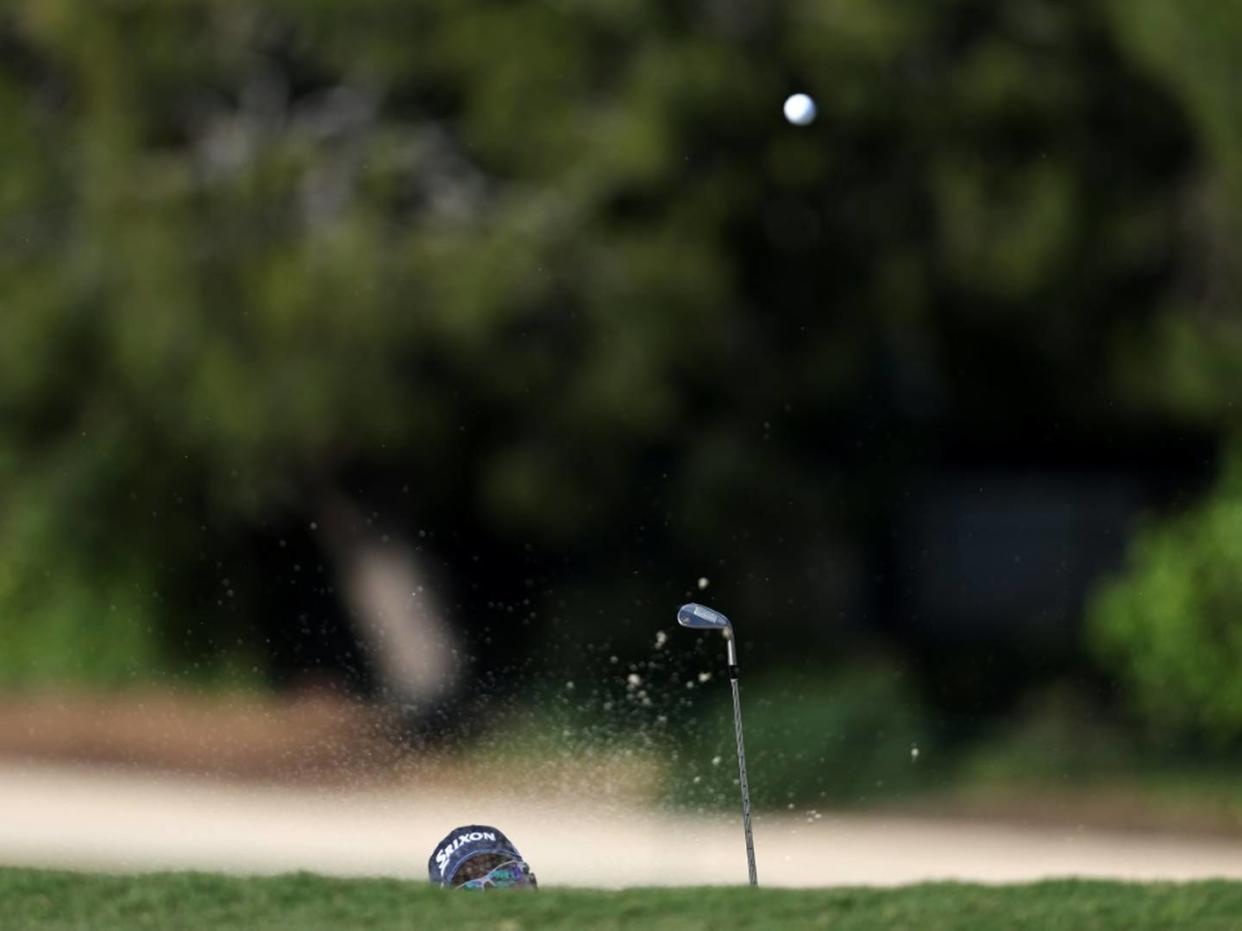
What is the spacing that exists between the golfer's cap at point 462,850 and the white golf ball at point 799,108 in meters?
6.42

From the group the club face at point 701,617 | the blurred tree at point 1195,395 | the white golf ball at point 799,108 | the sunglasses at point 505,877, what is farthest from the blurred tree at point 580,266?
the sunglasses at point 505,877

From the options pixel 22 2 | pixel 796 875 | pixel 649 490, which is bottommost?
pixel 796 875

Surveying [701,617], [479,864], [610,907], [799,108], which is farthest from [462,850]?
[799,108]

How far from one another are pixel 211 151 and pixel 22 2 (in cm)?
172

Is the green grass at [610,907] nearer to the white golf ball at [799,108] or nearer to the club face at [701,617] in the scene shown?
the club face at [701,617]

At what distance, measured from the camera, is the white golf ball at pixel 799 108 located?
14289 mm

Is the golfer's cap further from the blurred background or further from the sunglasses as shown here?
the blurred background

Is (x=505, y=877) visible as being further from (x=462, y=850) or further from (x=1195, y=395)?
(x=1195, y=395)

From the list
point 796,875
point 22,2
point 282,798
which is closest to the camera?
point 796,875

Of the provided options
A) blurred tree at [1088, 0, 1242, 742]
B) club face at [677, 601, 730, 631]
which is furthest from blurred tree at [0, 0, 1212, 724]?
club face at [677, 601, 730, 631]

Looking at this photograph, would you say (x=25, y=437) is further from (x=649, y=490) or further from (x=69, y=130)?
(x=649, y=490)

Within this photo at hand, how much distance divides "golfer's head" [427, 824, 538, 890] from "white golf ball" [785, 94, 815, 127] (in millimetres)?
6463

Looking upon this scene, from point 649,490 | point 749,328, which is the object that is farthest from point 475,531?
point 749,328

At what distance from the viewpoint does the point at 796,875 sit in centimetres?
1217
